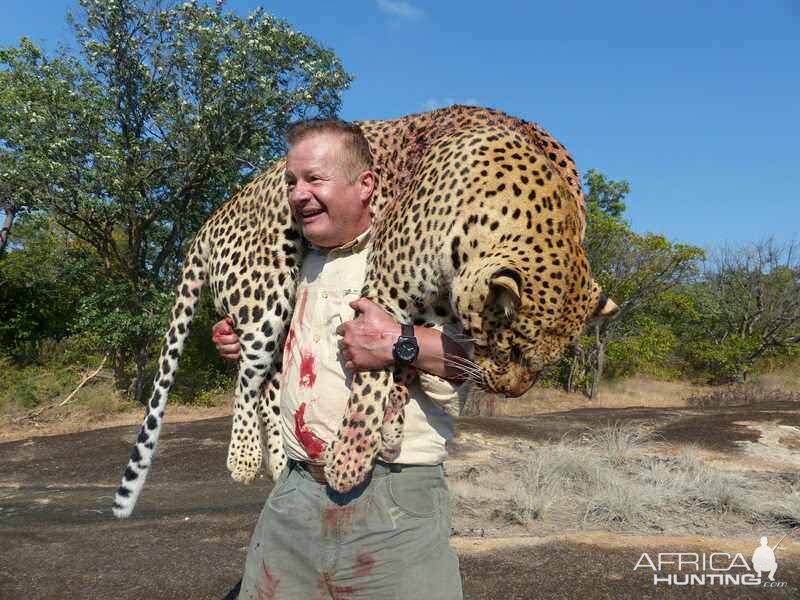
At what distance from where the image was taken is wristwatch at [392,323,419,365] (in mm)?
2143

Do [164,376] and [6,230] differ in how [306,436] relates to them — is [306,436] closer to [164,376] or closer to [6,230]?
[164,376]

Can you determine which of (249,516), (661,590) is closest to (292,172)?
(661,590)

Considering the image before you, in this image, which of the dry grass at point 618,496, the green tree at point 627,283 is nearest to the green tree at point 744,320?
the green tree at point 627,283

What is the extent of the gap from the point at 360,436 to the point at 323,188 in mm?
907

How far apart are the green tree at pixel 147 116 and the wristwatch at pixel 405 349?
14.4 m

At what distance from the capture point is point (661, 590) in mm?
5875

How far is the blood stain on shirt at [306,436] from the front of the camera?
2363 mm

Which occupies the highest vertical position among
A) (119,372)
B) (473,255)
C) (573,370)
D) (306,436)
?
(473,255)

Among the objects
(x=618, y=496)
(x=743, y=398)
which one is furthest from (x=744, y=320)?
(x=618, y=496)

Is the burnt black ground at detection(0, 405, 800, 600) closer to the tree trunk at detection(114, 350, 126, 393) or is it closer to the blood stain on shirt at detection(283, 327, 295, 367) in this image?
the blood stain on shirt at detection(283, 327, 295, 367)

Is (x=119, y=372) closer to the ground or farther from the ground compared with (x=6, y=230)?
closer to the ground

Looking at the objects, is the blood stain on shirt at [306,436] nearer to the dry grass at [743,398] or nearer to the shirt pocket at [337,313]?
the shirt pocket at [337,313]

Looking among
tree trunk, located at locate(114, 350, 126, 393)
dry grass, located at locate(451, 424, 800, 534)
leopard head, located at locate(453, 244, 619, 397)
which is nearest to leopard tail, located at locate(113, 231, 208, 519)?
leopard head, located at locate(453, 244, 619, 397)

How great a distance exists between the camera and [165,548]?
7.11m
